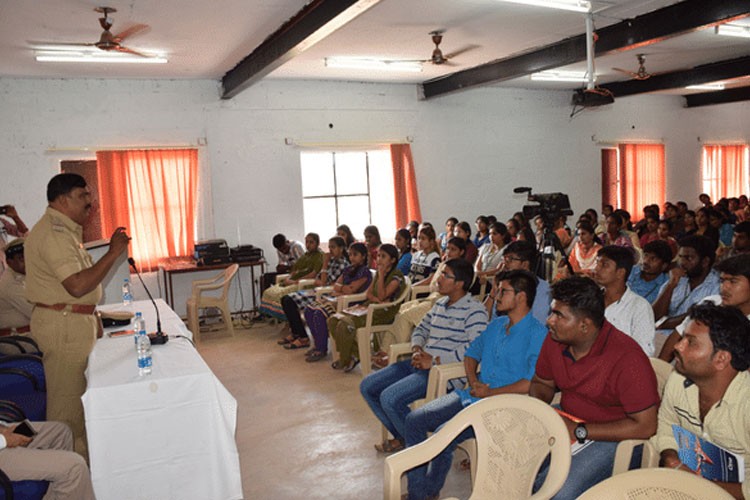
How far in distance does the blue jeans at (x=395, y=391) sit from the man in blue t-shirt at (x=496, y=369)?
0.23 meters

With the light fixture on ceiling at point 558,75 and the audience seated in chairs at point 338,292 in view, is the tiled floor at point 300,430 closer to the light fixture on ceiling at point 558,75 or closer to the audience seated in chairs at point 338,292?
the audience seated in chairs at point 338,292

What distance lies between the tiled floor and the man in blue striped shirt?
11.4 inches

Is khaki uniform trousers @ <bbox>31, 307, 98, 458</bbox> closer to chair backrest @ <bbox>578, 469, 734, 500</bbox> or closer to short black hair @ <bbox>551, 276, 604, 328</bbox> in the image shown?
short black hair @ <bbox>551, 276, 604, 328</bbox>

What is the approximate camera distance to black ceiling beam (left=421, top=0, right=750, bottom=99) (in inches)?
182

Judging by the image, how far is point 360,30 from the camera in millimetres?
5258

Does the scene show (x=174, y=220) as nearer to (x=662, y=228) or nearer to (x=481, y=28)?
(x=481, y=28)

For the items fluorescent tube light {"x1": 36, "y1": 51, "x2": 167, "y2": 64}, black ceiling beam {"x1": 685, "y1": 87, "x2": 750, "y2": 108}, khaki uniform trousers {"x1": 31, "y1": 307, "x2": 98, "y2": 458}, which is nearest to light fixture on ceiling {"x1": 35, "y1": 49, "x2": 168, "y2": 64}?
fluorescent tube light {"x1": 36, "y1": 51, "x2": 167, "y2": 64}

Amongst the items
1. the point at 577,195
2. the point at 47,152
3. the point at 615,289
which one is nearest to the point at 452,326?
the point at 615,289

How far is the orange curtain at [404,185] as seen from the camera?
27.1ft

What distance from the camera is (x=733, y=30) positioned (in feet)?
18.7

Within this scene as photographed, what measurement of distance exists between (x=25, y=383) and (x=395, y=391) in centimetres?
200

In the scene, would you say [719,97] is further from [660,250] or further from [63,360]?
[63,360]

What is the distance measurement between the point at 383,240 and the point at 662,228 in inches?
142

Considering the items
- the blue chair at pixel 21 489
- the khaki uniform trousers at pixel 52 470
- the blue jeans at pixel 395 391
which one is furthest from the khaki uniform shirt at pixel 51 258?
the blue jeans at pixel 395 391
